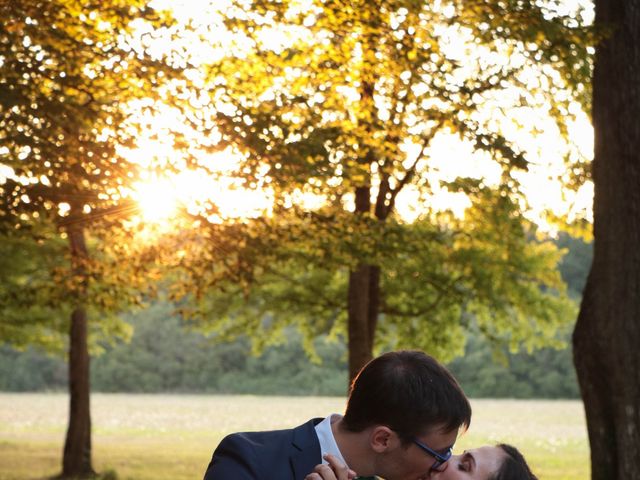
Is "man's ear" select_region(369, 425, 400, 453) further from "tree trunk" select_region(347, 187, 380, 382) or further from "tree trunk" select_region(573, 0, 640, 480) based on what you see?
"tree trunk" select_region(347, 187, 380, 382)

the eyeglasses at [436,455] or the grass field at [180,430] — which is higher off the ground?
the eyeglasses at [436,455]

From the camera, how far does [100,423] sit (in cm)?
4444

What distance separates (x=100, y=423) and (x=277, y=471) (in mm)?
42732

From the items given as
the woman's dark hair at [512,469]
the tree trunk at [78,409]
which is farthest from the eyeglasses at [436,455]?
the tree trunk at [78,409]

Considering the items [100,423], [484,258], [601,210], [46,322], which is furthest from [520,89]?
[100,423]

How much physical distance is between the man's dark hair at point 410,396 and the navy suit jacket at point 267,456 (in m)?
0.23

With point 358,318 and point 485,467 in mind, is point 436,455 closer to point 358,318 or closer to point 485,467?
→ point 485,467

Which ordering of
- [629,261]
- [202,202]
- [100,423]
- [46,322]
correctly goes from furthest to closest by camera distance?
[100,423] < [46,322] < [202,202] < [629,261]

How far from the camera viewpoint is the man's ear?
3.22 m

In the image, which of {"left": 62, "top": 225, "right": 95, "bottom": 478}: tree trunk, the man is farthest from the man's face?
{"left": 62, "top": 225, "right": 95, "bottom": 478}: tree trunk

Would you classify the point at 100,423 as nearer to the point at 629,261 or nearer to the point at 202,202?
the point at 202,202

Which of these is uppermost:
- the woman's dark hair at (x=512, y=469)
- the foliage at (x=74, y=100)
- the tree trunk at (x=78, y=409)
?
the foliage at (x=74, y=100)

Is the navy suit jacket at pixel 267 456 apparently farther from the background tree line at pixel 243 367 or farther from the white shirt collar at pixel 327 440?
the background tree line at pixel 243 367

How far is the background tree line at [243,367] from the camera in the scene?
72.6m
